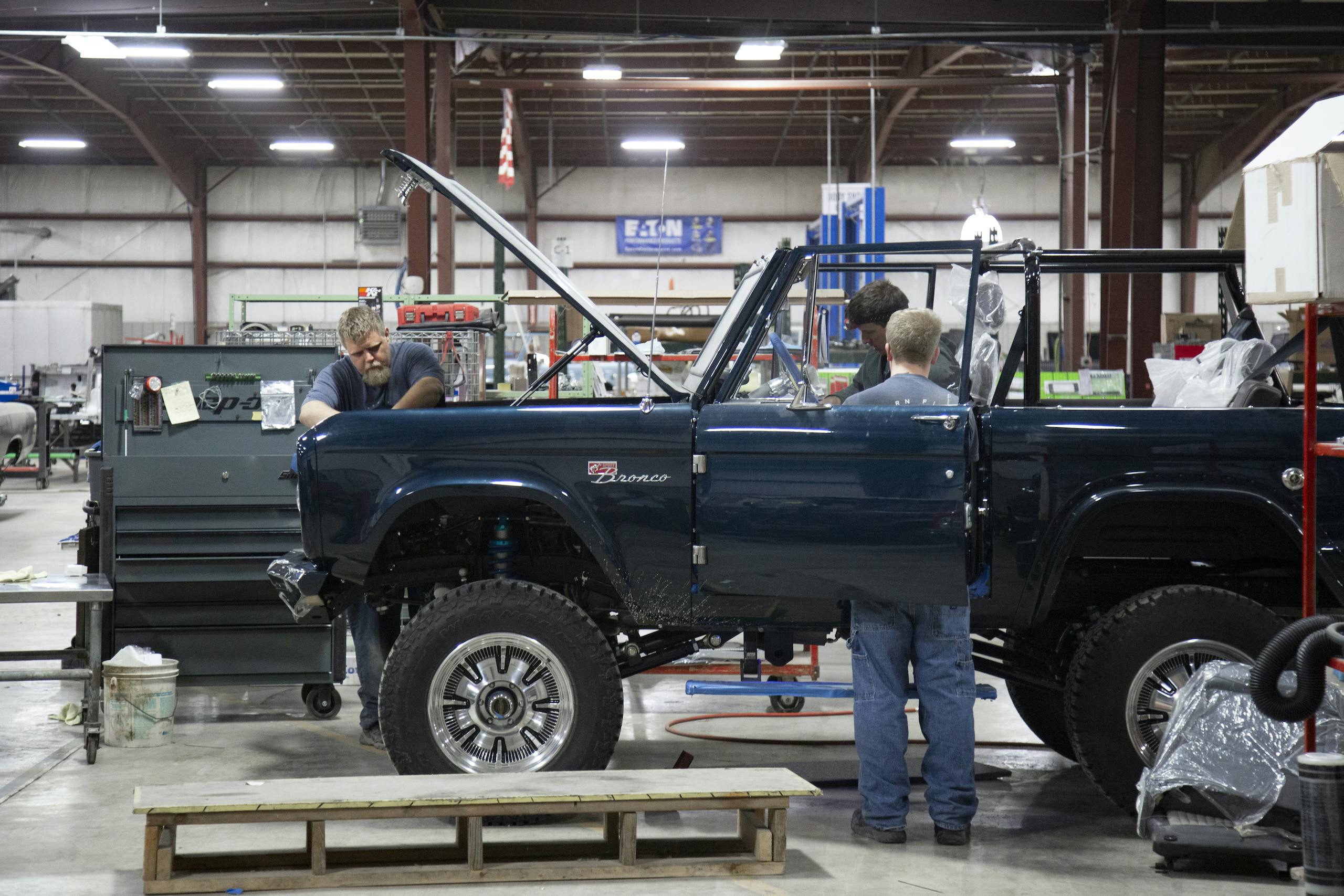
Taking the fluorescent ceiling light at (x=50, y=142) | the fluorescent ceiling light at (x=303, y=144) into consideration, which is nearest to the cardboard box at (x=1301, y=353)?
the fluorescent ceiling light at (x=303, y=144)

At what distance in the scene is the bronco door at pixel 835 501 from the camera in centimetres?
418

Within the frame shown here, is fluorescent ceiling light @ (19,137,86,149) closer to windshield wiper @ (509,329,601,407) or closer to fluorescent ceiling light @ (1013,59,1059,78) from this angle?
fluorescent ceiling light @ (1013,59,1059,78)

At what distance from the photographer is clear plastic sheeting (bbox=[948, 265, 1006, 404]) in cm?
491

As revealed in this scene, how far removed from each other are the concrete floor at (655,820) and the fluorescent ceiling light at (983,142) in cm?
2093

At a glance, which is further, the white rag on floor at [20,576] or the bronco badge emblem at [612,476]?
the white rag on floor at [20,576]

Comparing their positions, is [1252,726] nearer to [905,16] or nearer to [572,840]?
[572,840]

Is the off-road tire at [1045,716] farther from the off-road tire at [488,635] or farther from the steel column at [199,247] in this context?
the steel column at [199,247]

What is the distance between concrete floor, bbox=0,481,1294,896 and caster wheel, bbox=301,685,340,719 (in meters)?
0.08

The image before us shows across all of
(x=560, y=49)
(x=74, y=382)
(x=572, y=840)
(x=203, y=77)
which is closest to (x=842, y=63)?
(x=560, y=49)

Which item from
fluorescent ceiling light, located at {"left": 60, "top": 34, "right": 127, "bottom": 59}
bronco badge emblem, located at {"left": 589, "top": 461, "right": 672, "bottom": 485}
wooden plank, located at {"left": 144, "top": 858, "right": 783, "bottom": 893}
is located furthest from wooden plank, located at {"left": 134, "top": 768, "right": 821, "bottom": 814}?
fluorescent ceiling light, located at {"left": 60, "top": 34, "right": 127, "bottom": 59}

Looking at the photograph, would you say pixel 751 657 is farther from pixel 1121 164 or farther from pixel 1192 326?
pixel 1192 326

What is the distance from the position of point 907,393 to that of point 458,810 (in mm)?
2015

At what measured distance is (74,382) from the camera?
69.7 feet

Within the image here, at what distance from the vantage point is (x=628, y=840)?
12.7 ft
